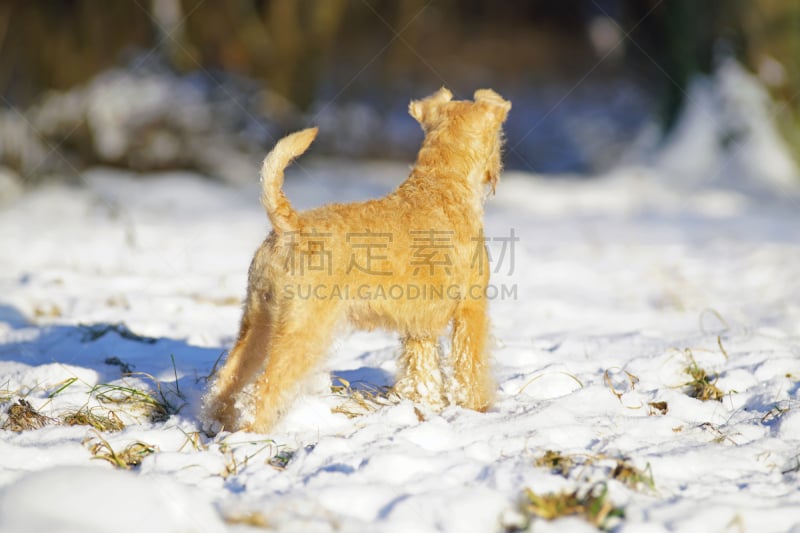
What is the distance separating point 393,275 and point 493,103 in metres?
1.43

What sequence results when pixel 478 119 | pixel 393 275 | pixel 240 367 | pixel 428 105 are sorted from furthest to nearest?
1. pixel 428 105
2. pixel 478 119
3. pixel 240 367
4. pixel 393 275

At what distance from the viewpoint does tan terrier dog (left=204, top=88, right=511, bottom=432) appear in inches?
135

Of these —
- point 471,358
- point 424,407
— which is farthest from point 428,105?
point 424,407

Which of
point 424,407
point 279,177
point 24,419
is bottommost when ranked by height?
point 24,419

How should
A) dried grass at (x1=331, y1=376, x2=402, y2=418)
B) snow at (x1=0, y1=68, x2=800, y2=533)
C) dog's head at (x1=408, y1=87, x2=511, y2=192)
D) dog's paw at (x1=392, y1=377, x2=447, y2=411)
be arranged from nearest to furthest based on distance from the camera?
snow at (x1=0, y1=68, x2=800, y2=533) → dried grass at (x1=331, y1=376, x2=402, y2=418) → dog's paw at (x1=392, y1=377, x2=447, y2=411) → dog's head at (x1=408, y1=87, x2=511, y2=192)

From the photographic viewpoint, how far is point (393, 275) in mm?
3607

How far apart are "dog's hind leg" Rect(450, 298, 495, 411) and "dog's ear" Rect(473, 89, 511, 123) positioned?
3.82 ft

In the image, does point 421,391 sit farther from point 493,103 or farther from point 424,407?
point 493,103

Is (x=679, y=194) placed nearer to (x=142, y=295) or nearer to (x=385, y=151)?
(x=385, y=151)

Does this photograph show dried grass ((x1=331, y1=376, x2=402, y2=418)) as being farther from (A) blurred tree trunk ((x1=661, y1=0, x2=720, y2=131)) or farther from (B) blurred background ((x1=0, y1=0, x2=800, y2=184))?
(A) blurred tree trunk ((x1=661, y1=0, x2=720, y2=131))

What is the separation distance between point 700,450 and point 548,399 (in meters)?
0.89

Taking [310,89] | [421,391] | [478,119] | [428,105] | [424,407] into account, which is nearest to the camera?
[424,407]

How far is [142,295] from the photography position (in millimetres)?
6215

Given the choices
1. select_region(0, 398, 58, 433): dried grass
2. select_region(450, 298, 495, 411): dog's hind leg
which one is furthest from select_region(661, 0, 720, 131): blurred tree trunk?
select_region(0, 398, 58, 433): dried grass
